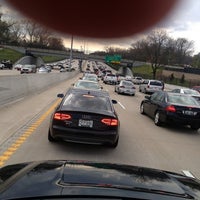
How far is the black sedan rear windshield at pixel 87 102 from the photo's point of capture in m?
9.16

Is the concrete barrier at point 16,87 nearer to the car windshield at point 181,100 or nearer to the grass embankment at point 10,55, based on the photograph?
the car windshield at point 181,100

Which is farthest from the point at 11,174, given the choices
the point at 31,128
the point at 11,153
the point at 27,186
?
the point at 31,128

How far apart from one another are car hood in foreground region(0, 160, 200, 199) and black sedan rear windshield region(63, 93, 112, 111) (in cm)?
555

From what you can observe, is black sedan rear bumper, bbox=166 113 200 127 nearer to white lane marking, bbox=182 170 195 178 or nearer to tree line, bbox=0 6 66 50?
white lane marking, bbox=182 170 195 178

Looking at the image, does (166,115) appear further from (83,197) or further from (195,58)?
(195,58)

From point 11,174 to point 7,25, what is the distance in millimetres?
156759

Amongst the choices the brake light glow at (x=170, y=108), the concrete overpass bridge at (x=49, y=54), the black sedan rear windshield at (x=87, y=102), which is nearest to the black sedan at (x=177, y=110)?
the brake light glow at (x=170, y=108)

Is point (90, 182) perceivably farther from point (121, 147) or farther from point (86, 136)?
point (121, 147)

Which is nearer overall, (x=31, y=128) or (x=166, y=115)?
(x=31, y=128)

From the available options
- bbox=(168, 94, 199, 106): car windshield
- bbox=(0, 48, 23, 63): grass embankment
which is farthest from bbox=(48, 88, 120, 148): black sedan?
bbox=(0, 48, 23, 63): grass embankment

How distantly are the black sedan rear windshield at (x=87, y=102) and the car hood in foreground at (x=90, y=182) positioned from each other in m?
5.55

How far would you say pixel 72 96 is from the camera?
9.71 m

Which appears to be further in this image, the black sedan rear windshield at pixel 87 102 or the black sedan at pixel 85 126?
the black sedan rear windshield at pixel 87 102

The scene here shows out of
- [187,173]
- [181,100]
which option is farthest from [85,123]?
[181,100]
